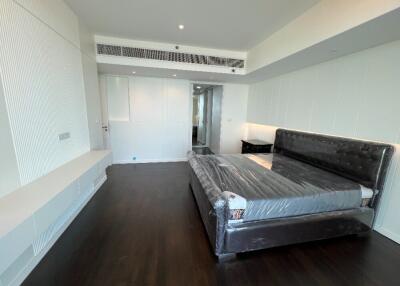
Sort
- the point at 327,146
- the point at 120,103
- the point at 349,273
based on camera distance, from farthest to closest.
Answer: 1. the point at 120,103
2. the point at 327,146
3. the point at 349,273

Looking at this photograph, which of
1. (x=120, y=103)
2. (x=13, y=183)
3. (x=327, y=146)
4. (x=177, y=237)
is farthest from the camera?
(x=120, y=103)

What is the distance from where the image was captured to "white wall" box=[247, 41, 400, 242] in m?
1.97

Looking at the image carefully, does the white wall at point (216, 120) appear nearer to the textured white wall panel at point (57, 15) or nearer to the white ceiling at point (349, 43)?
the white ceiling at point (349, 43)

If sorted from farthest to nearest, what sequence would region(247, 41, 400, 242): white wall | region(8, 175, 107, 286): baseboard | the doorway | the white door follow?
the white door
the doorway
region(247, 41, 400, 242): white wall
region(8, 175, 107, 286): baseboard

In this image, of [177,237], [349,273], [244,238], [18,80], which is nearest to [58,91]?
[18,80]

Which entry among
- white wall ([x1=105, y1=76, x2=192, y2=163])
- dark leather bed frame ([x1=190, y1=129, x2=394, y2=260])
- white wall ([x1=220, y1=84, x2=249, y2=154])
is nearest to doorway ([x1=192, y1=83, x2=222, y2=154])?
white wall ([x1=220, y1=84, x2=249, y2=154])

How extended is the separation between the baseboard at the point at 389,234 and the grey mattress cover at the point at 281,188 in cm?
52

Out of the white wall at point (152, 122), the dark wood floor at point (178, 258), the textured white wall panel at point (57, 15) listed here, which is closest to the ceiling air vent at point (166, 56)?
the textured white wall panel at point (57, 15)

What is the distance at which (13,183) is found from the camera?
58.6 inches

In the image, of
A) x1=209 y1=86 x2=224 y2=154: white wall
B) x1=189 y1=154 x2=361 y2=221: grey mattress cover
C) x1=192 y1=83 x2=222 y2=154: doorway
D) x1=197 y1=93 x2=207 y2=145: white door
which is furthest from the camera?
x1=197 y1=93 x2=207 y2=145: white door

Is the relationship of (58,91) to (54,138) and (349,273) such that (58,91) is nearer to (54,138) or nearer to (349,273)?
(54,138)

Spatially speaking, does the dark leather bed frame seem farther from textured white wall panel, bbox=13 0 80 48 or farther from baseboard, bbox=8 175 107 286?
textured white wall panel, bbox=13 0 80 48

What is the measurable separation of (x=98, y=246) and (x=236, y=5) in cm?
331

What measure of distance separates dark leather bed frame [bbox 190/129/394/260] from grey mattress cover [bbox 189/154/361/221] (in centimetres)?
8
